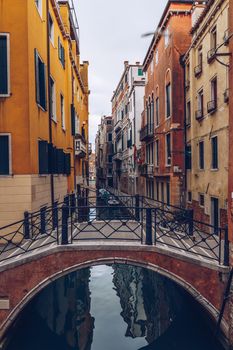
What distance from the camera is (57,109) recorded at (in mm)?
16156

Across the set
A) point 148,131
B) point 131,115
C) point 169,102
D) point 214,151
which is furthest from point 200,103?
point 131,115

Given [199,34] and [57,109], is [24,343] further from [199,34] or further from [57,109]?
[199,34]

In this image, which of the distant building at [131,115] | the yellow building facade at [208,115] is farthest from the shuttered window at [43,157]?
the distant building at [131,115]

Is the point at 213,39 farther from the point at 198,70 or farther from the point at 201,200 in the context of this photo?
the point at 201,200

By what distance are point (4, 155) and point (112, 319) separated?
23.5 feet

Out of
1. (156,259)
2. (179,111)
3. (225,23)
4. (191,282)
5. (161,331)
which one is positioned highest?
(225,23)

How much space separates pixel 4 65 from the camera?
10.8 meters

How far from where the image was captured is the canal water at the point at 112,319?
31.3 ft

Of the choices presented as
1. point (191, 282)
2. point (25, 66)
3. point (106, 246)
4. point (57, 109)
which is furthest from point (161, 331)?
point (57, 109)

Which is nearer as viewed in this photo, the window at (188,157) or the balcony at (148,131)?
the window at (188,157)

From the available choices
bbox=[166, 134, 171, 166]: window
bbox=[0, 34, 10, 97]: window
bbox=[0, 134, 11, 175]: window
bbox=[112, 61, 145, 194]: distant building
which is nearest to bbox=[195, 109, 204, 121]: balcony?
bbox=[166, 134, 171, 166]: window

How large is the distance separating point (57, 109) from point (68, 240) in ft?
29.4

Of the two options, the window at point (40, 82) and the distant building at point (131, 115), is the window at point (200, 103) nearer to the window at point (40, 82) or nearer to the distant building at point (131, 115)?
the window at point (40, 82)

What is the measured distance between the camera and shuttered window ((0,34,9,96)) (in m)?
10.8
